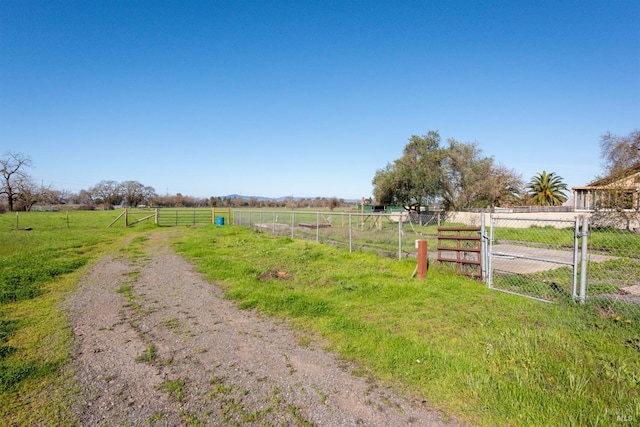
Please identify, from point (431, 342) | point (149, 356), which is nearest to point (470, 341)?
point (431, 342)

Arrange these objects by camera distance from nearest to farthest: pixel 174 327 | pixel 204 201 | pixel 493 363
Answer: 1. pixel 493 363
2. pixel 174 327
3. pixel 204 201

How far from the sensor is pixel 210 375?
3.97 metres

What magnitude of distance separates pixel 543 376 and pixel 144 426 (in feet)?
13.4

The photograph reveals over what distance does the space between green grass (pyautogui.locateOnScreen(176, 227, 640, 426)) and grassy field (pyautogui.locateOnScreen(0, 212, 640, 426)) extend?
2cm

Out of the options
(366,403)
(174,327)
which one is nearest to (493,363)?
(366,403)

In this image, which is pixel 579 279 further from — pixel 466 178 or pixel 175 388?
pixel 466 178

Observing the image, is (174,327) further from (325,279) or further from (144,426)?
(325,279)

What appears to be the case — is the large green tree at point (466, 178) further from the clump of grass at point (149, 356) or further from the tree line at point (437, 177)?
the clump of grass at point (149, 356)

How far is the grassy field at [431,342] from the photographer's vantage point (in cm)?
331

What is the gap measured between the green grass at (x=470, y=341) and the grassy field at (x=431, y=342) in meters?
0.02

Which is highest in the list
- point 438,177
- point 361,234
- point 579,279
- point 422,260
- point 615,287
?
point 438,177

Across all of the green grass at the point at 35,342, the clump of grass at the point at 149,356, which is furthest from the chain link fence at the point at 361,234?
the green grass at the point at 35,342

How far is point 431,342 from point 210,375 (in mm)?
2957

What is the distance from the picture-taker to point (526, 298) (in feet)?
22.7
